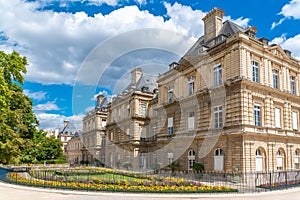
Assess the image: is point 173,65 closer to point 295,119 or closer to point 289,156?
point 295,119

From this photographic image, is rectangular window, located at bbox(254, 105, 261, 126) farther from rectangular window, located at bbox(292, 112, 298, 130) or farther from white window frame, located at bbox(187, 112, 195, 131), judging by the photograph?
white window frame, located at bbox(187, 112, 195, 131)

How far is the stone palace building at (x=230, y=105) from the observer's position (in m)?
22.0

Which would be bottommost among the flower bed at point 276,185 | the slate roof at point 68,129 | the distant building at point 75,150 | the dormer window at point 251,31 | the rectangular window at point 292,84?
the distant building at point 75,150

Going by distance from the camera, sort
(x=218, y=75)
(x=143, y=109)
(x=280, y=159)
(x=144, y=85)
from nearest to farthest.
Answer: (x=280, y=159) < (x=218, y=75) < (x=143, y=109) < (x=144, y=85)

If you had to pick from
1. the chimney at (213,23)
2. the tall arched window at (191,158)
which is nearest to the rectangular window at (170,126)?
the tall arched window at (191,158)

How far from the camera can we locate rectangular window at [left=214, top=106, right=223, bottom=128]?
78.1ft

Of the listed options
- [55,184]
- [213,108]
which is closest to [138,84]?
[213,108]

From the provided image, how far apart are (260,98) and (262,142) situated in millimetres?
3602

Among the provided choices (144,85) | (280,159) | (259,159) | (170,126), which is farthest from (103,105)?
(259,159)

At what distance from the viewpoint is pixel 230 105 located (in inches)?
892

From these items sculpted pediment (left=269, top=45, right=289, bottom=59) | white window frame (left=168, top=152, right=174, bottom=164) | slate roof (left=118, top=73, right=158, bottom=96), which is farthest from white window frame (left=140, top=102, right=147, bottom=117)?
sculpted pediment (left=269, top=45, right=289, bottom=59)

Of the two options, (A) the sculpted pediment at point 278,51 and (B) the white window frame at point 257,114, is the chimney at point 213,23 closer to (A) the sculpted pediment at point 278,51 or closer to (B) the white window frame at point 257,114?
(A) the sculpted pediment at point 278,51

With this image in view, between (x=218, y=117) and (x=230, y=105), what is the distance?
72.9 inches

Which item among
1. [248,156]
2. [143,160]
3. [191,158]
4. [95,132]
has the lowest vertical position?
[143,160]
